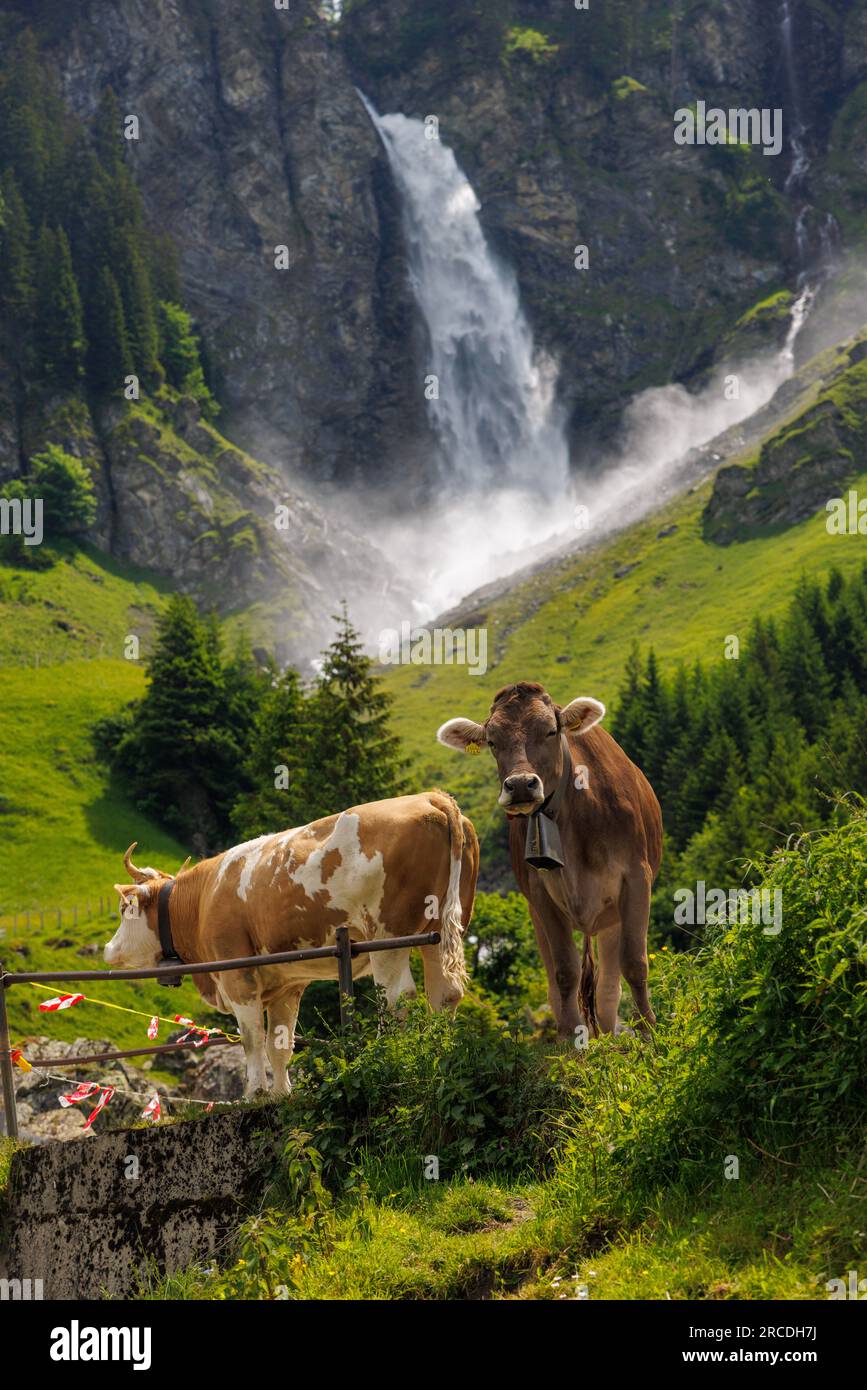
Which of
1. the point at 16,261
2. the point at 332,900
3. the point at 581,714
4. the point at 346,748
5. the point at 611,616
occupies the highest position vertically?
the point at 16,261

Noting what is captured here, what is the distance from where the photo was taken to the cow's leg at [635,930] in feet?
50.5

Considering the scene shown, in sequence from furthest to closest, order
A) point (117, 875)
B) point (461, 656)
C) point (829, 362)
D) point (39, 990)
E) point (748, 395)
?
point (748, 395) < point (829, 362) < point (461, 656) < point (117, 875) < point (39, 990)

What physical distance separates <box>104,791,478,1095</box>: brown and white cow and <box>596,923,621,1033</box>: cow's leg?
58.1 inches

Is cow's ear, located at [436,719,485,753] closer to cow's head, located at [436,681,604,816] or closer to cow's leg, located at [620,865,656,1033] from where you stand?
cow's head, located at [436,681,604,816]

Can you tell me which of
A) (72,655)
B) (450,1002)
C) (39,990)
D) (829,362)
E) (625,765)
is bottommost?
(39,990)

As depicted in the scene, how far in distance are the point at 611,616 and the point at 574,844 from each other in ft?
419

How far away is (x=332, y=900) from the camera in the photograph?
16719 mm

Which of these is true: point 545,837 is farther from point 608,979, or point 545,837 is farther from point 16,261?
point 16,261

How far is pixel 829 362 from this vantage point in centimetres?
17738

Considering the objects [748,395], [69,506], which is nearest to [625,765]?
[69,506]

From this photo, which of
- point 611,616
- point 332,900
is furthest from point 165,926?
point 611,616

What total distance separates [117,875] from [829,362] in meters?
122
